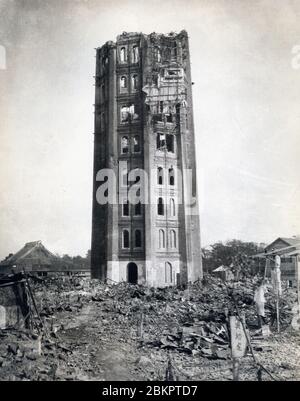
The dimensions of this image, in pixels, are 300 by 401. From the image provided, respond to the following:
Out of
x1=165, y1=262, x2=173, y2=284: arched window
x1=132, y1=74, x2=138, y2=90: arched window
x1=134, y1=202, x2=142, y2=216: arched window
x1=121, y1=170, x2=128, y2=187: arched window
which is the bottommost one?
x1=165, y1=262, x2=173, y2=284: arched window

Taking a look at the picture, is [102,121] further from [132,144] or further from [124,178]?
[124,178]

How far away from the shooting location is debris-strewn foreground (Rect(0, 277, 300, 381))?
35.2 feet

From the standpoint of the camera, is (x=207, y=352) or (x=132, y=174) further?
(x=132, y=174)

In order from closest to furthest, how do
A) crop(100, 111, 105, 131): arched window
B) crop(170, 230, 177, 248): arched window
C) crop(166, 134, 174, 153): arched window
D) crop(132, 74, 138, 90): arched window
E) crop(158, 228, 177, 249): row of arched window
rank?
crop(158, 228, 177, 249): row of arched window < crop(170, 230, 177, 248): arched window < crop(132, 74, 138, 90): arched window < crop(166, 134, 174, 153): arched window < crop(100, 111, 105, 131): arched window

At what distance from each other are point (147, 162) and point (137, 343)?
19919 millimetres

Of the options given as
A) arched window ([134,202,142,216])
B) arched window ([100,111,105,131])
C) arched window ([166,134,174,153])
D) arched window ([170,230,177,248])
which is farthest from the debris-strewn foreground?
arched window ([100,111,105,131])

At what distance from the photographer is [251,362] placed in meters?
11.5

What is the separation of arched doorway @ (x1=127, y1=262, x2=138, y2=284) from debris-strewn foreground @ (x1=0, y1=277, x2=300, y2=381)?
30.1 feet

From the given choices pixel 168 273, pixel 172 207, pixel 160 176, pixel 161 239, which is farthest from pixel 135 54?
pixel 168 273

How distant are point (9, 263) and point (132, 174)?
1691cm

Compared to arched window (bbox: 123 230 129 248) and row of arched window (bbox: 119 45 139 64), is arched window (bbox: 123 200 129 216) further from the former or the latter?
row of arched window (bbox: 119 45 139 64)
